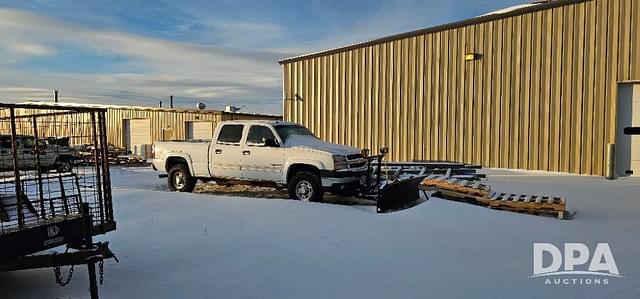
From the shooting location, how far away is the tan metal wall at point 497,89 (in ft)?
44.8

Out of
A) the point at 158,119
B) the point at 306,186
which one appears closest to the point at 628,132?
the point at 306,186

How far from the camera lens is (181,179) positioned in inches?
483

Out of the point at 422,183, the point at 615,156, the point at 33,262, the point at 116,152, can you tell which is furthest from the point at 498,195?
the point at 116,152

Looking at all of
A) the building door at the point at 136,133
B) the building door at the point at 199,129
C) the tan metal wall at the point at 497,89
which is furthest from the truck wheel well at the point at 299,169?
the building door at the point at 136,133

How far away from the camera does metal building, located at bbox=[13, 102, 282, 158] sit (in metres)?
28.4

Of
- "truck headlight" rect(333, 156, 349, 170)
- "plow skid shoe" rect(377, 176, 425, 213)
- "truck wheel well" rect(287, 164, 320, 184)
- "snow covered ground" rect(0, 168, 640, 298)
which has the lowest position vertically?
"snow covered ground" rect(0, 168, 640, 298)

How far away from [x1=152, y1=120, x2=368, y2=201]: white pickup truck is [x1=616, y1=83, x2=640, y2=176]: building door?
7872 millimetres

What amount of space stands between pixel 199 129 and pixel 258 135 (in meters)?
18.4

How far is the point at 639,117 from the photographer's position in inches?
526

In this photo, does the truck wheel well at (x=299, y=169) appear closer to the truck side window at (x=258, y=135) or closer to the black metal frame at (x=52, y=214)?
the truck side window at (x=258, y=135)

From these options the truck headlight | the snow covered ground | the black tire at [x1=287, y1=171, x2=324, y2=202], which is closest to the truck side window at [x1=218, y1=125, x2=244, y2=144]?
the black tire at [x1=287, y1=171, x2=324, y2=202]

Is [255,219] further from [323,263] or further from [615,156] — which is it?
[615,156]

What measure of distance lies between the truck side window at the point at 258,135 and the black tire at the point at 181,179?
6.88 feet

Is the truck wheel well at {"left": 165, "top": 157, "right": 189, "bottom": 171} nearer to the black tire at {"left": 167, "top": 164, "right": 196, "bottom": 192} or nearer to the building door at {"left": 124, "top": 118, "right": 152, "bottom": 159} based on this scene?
the black tire at {"left": 167, "top": 164, "right": 196, "bottom": 192}
